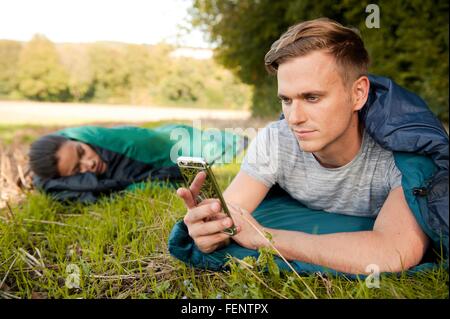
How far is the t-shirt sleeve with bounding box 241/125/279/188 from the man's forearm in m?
0.50

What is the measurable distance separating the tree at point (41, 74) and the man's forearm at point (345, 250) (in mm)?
25817

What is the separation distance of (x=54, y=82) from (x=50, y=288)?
83.9ft

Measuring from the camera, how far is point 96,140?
4504 mm

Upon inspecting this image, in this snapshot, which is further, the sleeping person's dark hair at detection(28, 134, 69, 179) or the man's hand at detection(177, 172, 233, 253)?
the sleeping person's dark hair at detection(28, 134, 69, 179)

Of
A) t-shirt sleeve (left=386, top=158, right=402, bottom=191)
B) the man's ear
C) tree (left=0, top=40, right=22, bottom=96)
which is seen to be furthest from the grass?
tree (left=0, top=40, right=22, bottom=96)

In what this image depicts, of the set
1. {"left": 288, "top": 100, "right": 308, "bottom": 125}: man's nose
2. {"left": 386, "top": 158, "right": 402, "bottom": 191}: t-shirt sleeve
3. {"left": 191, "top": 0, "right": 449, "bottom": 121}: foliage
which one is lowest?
{"left": 386, "top": 158, "right": 402, "bottom": 191}: t-shirt sleeve

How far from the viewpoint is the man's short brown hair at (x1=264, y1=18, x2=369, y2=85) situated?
2041 mm

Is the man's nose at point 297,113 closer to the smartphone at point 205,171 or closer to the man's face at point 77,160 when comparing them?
the smartphone at point 205,171

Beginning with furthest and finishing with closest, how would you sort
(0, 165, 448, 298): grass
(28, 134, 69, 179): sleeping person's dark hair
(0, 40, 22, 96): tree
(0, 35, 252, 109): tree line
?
(0, 40, 22, 96): tree → (0, 35, 252, 109): tree line → (28, 134, 69, 179): sleeping person's dark hair → (0, 165, 448, 298): grass

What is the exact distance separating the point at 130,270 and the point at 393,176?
1.34m


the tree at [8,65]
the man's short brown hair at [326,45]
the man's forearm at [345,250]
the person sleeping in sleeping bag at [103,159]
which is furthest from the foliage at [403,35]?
the tree at [8,65]

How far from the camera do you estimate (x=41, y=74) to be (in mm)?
25516

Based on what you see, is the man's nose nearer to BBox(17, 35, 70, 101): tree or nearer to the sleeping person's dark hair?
the sleeping person's dark hair

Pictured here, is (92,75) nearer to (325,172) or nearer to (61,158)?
(61,158)
